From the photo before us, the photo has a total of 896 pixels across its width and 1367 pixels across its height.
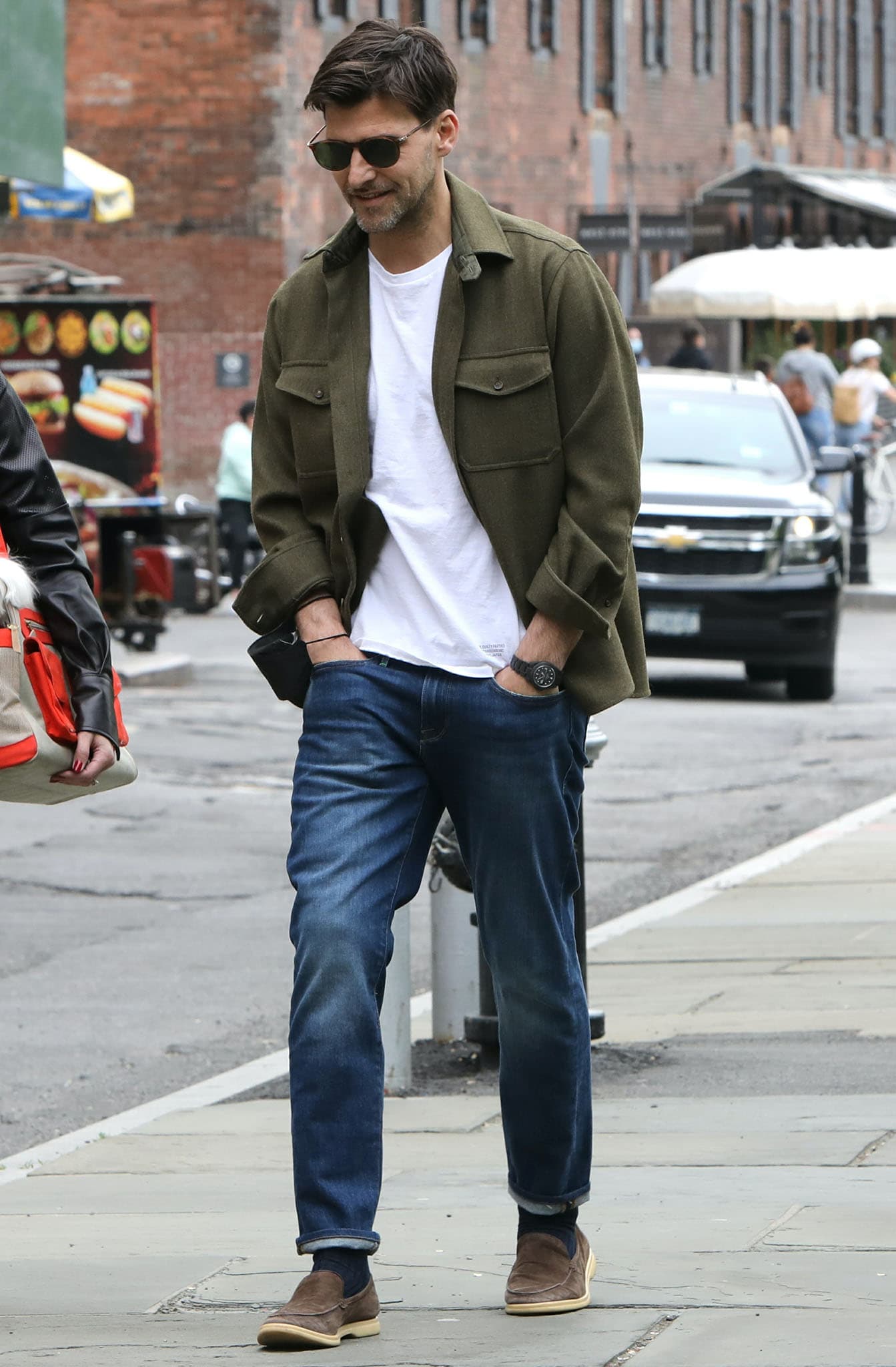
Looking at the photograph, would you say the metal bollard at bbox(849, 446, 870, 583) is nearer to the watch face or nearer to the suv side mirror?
the suv side mirror

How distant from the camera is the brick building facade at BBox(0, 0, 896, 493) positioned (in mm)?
32750

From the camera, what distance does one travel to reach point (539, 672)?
403 centimetres

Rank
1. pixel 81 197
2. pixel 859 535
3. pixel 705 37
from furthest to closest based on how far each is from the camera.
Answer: pixel 705 37 < pixel 859 535 < pixel 81 197

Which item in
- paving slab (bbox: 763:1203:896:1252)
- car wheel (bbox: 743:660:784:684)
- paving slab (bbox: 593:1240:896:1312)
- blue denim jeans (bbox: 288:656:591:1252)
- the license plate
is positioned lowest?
car wheel (bbox: 743:660:784:684)

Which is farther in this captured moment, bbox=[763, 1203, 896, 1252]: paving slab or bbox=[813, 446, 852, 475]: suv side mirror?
bbox=[813, 446, 852, 475]: suv side mirror

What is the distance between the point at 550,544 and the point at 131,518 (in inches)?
604

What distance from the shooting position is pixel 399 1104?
6168 mm

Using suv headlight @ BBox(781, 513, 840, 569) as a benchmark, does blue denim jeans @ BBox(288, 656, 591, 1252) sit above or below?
above

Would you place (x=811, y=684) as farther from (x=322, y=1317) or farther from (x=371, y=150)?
(x=322, y=1317)

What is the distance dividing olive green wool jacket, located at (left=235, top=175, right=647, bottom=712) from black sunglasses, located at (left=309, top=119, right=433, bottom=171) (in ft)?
0.47

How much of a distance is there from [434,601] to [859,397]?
Answer: 966 inches

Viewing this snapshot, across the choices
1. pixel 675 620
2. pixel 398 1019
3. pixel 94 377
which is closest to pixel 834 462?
pixel 675 620

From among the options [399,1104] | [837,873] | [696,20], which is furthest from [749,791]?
[696,20]

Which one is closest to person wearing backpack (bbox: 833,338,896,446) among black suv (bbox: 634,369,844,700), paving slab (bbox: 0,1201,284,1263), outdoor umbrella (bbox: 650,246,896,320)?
outdoor umbrella (bbox: 650,246,896,320)
